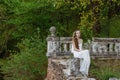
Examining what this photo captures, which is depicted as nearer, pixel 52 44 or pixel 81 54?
pixel 81 54

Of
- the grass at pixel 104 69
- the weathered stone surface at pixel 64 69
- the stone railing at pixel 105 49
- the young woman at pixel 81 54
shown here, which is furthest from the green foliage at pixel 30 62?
the young woman at pixel 81 54

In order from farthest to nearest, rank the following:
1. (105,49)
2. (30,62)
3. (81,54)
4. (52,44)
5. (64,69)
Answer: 1. (30,62)
2. (105,49)
3. (52,44)
4. (64,69)
5. (81,54)

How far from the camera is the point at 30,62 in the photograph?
19.4 meters

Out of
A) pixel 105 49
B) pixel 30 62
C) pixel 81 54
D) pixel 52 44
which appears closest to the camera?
pixel 81 54

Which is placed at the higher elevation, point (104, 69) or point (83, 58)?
point (83, 58)

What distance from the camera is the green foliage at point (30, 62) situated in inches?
761

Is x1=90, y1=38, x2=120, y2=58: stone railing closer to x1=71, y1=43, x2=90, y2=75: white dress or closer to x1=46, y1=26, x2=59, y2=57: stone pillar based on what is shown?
x1=46, y1=26, x2=59, y2=57: stone pillar

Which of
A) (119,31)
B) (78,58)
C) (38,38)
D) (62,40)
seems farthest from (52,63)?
(119,31)

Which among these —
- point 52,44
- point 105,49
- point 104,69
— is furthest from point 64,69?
point 105,49

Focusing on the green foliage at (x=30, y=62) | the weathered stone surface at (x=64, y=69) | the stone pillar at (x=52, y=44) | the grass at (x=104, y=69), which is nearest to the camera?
the weathered stone surface at (x=64, y=69)

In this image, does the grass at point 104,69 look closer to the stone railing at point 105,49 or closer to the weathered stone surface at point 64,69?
the stone railing at point 105,49

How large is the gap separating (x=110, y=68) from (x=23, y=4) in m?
6.41

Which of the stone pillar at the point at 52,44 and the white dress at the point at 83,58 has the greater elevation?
the stone pillar at the point at 52,44

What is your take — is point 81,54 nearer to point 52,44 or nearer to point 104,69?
point 104,69
